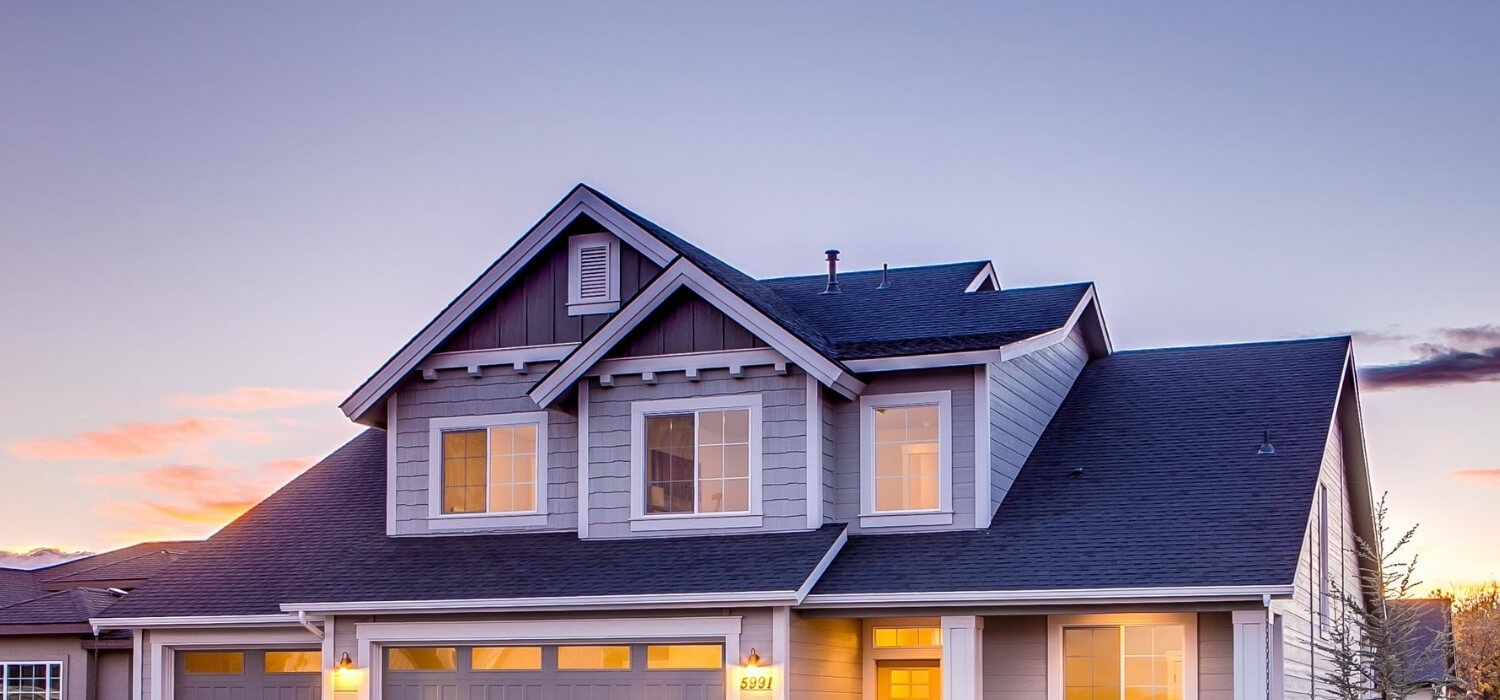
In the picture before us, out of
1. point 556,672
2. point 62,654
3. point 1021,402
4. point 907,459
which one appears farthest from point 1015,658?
point 62,654

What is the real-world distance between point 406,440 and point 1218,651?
10023 mm

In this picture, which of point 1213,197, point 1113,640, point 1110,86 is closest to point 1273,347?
point 1213,197

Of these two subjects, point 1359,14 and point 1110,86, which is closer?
point 1359,14

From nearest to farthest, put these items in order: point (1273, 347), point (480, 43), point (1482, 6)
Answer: point (1482, 6) → point (1273, 347) → point (480, 43)

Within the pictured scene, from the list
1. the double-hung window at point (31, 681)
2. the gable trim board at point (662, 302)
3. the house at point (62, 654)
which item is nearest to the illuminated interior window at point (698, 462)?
the gable trim board at point (662, 302)

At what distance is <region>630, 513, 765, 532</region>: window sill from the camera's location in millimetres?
18703

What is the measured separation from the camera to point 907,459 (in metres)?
18.8

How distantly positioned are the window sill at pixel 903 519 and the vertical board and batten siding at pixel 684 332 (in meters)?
2.33

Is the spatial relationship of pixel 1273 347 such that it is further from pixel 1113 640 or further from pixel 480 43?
pixel 480 43

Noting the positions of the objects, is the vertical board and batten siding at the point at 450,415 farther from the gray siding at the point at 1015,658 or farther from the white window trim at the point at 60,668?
the white window trim at the point at 60,668

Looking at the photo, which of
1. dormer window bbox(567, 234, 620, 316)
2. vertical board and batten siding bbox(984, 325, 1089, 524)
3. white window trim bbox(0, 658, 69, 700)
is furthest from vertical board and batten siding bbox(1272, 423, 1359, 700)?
white window trim bbox(0, 658, 69, 700)

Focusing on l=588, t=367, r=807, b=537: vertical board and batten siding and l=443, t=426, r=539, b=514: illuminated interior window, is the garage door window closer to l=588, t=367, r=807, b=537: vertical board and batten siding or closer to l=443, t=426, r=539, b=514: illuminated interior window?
l=443, t=426, r=539, b=514: illuminated interior window

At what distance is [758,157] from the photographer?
24.0 metres

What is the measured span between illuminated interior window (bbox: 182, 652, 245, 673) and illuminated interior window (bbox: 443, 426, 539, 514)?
3199 millimetres
